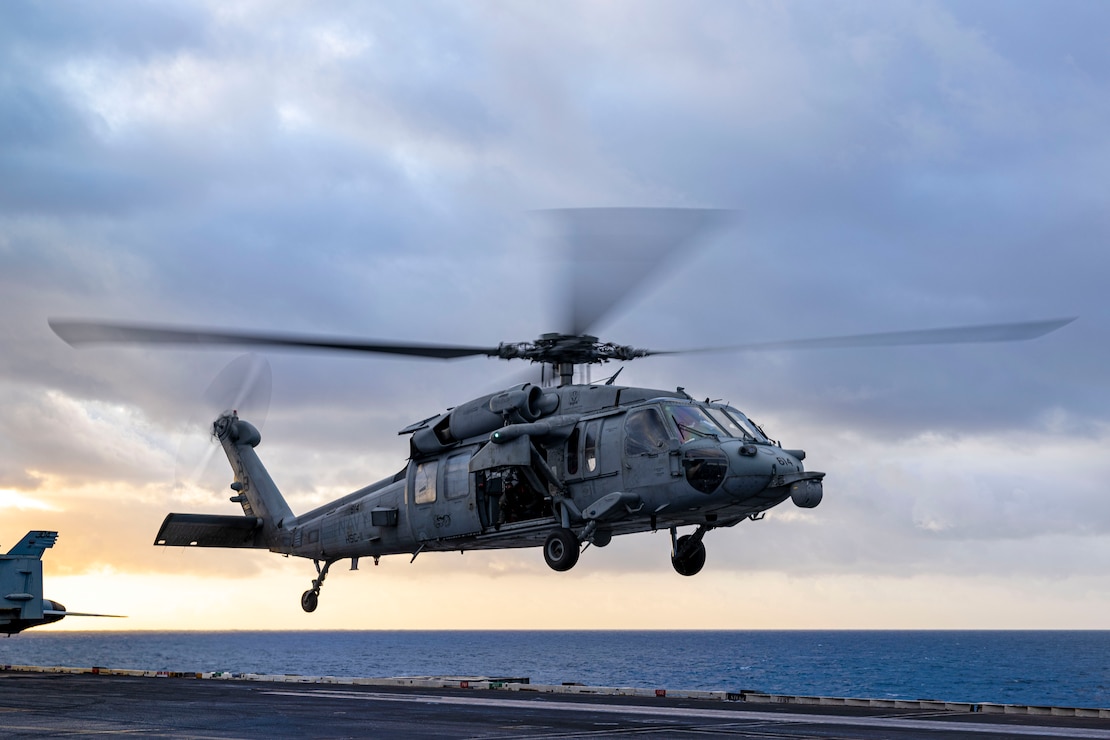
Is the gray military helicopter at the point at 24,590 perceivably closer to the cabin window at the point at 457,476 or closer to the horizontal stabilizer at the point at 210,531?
the horizontal stabilizer at the point at 210,531

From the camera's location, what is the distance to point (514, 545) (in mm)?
24328

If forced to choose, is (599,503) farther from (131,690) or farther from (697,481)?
(131,690)

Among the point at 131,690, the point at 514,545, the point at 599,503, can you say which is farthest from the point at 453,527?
the point at 131,690

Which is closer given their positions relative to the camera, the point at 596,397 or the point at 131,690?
the point at 596,397

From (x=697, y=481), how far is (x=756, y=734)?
4950 mm

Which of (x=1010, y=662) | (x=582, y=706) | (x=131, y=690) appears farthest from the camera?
(x=1010, y=662)

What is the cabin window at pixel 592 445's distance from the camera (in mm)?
22078

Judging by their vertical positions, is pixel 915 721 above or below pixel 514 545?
below

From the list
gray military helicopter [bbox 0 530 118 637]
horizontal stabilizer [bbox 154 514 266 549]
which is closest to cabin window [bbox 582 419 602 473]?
horizontal stabilizer [bbox 154 514 266 549]

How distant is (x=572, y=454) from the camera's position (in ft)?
73.8

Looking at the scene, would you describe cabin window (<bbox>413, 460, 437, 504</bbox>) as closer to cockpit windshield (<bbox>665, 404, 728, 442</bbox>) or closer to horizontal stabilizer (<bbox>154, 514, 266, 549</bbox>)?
cockpit windshield (<bbox>665, 404, 728, 442</bbox>)

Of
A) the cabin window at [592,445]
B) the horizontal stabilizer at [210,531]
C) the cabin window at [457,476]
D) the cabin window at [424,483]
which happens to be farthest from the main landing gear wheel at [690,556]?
the horizontal stabilizer at [210,531]

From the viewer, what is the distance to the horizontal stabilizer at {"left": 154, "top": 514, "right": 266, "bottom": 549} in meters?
30.1

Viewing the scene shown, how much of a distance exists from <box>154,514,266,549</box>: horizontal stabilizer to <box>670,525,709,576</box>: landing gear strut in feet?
45.0
